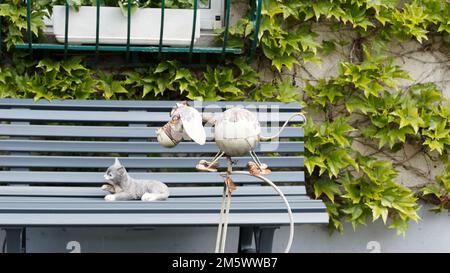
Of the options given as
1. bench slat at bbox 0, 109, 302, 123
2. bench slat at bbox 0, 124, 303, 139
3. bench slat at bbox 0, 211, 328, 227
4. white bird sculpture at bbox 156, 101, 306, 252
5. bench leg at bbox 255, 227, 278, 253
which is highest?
white bird sculpture at bbox 156, 101, 306, 252

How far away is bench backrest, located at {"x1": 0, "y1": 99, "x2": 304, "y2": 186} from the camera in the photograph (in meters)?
3.11

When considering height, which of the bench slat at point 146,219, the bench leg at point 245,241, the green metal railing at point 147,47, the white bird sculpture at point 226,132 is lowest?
the bench leg at point 245,241

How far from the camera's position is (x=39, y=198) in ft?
9.52

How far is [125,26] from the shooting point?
3391 millimetres

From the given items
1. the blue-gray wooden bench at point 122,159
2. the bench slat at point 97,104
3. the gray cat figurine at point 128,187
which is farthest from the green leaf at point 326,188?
the gray cat figurine at point 128,187

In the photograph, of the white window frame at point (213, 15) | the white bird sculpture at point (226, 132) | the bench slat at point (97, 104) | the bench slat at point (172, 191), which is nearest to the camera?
the white bird sculpture at point (226, 132)

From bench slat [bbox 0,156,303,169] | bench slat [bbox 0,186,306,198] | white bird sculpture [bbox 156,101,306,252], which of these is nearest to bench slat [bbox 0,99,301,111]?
bench slat [bbox 0,156,303,169]

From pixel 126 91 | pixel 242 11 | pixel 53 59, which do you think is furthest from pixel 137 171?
pixel 242 11

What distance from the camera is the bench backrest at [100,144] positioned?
311 cm

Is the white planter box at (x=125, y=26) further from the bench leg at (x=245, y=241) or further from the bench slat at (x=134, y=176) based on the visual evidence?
the bench leg at (x=245, y=241)

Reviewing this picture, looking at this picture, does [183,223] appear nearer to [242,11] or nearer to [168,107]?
[168,107]

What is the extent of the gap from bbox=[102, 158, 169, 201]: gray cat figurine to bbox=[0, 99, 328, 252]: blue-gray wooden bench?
65 millimetres

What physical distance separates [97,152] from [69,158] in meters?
0.13

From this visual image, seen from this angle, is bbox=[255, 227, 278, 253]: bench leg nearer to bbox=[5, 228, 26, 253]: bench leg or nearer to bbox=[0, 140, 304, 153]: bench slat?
bbox=[0, 140, 304, 153]: bench slat
